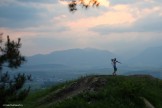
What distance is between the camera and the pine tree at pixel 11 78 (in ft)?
48.5

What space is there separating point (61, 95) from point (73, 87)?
1.35m

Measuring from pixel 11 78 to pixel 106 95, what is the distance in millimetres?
10802

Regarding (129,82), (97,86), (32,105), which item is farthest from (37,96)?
(129,82)

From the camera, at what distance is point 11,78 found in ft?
51.5

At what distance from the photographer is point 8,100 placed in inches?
591

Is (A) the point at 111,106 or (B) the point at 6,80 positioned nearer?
(B) the point at 6,80

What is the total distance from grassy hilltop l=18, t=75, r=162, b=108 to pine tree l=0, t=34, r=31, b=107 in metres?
7.88

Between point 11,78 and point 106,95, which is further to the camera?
point 106,95

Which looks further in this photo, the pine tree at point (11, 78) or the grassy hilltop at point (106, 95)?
the grassy hilltop at point (106, 95)

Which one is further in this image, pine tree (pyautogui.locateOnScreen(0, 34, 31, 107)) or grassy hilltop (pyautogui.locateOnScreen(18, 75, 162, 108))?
grassy hilltop (pyautogui.locateOnScreen(18, 75, 162, 108))

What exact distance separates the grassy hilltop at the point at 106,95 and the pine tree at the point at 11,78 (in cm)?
788

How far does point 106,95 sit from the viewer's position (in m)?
25.0

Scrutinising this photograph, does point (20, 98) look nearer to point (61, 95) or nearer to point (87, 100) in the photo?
point (87, 100)

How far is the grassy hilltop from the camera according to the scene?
78.1 ft
